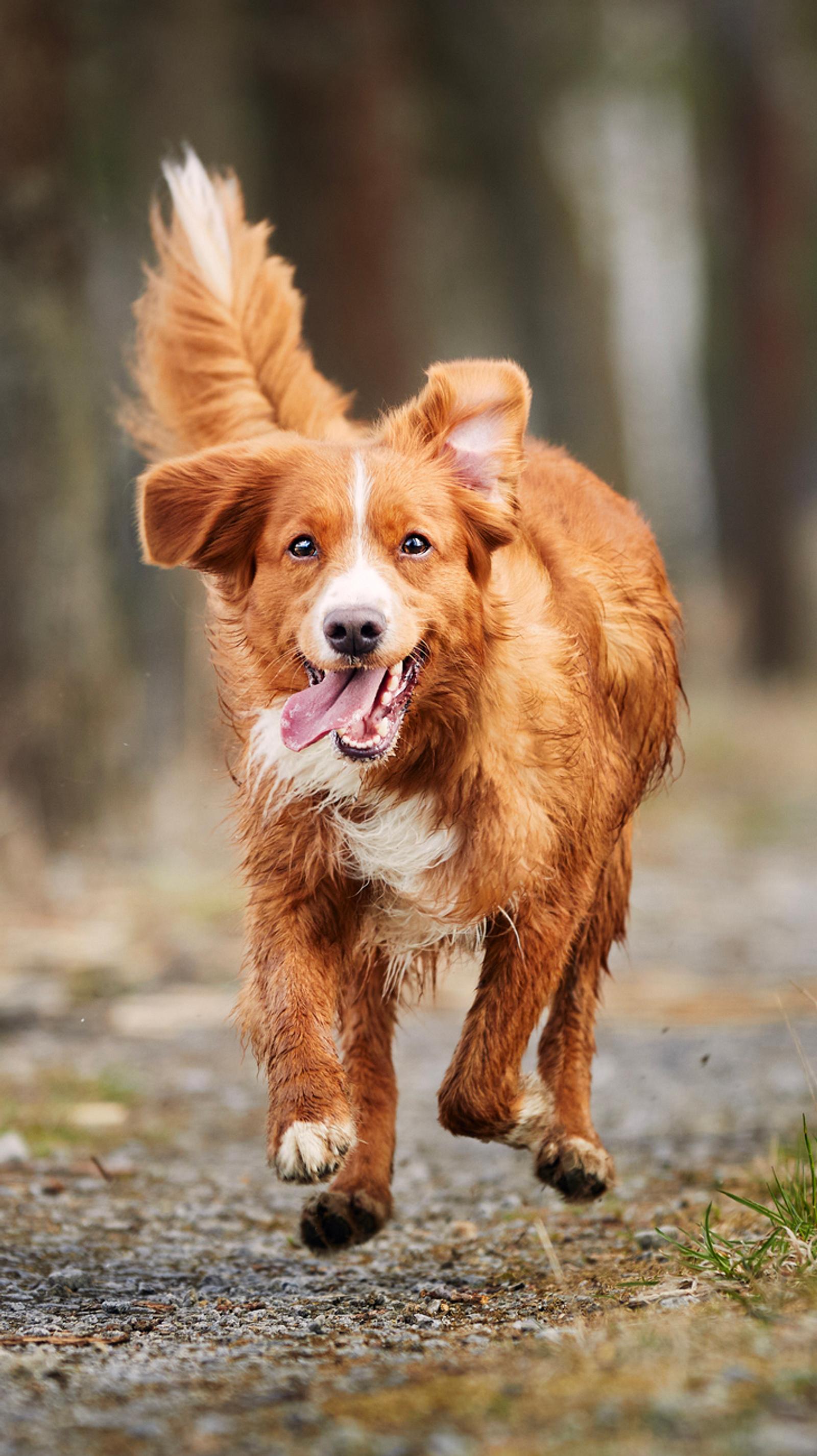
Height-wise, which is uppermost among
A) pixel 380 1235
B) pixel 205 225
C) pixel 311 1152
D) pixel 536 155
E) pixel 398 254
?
pixel 536 155

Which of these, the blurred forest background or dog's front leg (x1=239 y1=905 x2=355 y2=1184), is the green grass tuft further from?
the blurred forest background

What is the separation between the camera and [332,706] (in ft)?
12.4

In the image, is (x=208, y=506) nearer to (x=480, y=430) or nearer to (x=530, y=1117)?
(x=480, y=430)

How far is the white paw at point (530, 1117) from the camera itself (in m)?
4.27

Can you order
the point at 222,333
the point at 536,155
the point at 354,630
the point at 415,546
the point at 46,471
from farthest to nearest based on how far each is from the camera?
the point at 536,155 < the point at 46,471 < the point at 222,333 < the point at 415,546 < the point at 354,630

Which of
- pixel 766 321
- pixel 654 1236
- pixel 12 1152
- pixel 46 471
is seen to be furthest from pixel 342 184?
pixel 654 1236

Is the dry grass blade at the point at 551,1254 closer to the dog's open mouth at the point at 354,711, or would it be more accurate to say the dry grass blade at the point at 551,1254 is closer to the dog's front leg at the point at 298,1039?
the dog's front leg at the point at 298,1039

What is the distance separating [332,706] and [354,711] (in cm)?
5

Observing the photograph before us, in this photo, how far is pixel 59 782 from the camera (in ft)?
30.9

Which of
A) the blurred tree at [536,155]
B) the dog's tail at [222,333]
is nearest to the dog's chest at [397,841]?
the dog's tail at [222,333]

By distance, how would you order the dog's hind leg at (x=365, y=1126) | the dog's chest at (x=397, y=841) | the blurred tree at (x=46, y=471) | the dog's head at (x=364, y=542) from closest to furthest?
the dog's head at (x=364, y=542) → the dog's chest at (x=397, y=841) → the dog's hind leg at (x=365, y=1126) → the blurred tree at (x=46, y=471)

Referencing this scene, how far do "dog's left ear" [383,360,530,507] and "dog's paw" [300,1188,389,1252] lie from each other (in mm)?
1748

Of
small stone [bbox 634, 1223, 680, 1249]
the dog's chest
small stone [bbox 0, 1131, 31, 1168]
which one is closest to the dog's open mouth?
the dog's chest

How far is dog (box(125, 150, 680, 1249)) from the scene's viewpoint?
151 inches
